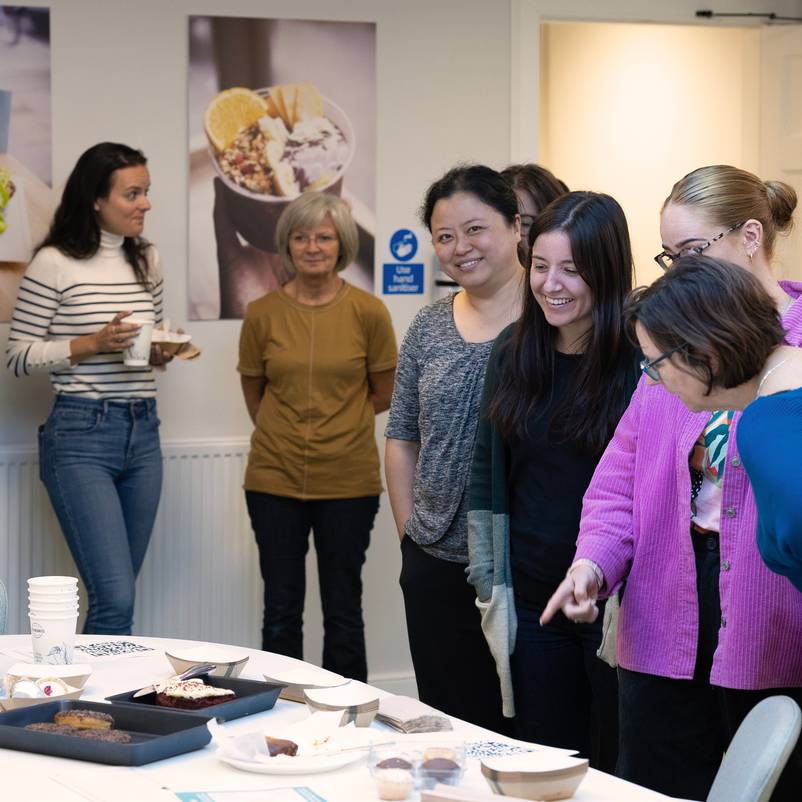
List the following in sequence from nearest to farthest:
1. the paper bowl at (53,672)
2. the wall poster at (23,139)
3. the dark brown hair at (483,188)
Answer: the paper bowl at (53,672) → the dark brown hair at (483,188) → the wall poster at (23,139)

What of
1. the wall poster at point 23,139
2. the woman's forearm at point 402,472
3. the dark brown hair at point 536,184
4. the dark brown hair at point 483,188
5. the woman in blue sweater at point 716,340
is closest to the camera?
the woman in blue sweater at point 716,340

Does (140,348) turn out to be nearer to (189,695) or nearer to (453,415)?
(453,415)

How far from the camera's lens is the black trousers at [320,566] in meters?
4.21

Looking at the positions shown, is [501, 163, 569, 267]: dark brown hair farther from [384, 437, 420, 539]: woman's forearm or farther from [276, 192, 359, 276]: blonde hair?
[276, 192, 359, 276]: blonde hair

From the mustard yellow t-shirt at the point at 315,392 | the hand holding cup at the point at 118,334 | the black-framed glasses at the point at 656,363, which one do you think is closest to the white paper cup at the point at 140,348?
the hand holding cup at the point at 118,334

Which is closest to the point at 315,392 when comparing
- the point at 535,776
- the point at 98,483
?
the point at 98,483

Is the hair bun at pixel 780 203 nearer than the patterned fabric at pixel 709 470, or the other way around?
the patterned fabric at pixel 709 470

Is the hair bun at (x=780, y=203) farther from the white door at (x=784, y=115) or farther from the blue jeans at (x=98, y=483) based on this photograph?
the white door at (x=784, y=115)

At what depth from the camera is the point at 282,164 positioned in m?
4.69

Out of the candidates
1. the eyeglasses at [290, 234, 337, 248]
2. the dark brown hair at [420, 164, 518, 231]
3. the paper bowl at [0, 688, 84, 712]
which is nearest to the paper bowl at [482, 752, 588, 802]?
the paper bowl at [0, 688, 84, 712]

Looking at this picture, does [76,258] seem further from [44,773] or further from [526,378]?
[44,773]

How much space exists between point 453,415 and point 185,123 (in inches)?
81.6

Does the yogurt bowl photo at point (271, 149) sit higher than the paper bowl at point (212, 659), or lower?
higher

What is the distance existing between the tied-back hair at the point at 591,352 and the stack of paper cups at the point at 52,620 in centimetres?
93
